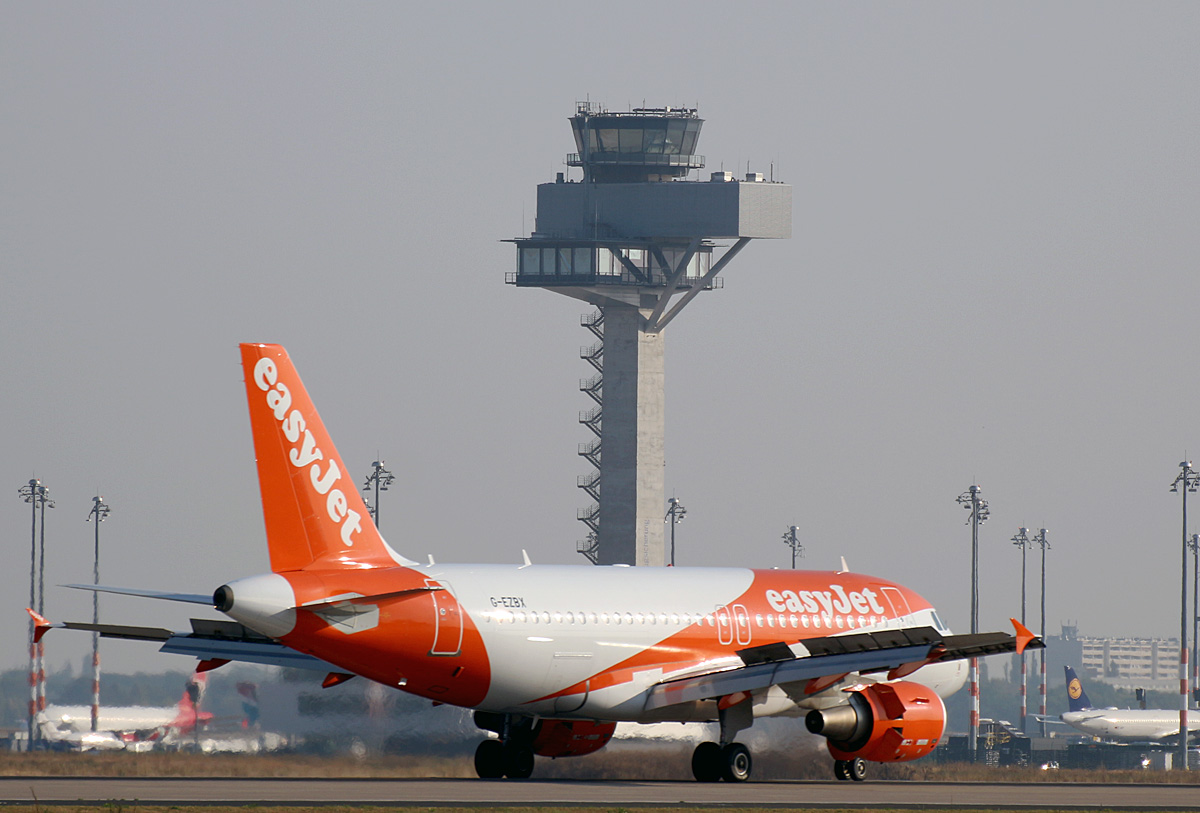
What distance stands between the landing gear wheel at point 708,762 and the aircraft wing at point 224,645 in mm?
7245

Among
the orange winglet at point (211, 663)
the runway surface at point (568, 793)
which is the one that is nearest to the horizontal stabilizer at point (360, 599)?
the runway surface at point (568, 793)

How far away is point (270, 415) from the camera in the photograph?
3334 centimetres

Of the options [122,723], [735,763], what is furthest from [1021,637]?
[122,723]

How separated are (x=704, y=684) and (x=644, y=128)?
267 ft

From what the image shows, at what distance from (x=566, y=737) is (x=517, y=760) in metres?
1.06

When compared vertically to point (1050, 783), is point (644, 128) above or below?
above

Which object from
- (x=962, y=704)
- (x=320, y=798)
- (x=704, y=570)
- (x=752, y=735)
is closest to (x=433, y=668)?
(x=320, y=798)

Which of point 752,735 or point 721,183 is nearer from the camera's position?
point 752,735

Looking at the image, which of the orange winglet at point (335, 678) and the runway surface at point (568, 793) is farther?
the orange winglet at point (335, 678)

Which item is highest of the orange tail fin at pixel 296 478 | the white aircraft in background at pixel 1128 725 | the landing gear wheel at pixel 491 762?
the orange tail fin at pixel 296 478

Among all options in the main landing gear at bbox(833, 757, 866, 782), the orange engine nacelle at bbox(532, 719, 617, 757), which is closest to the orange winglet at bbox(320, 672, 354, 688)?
the orange engine nacelle at bbox(532, 719, 617, 757)

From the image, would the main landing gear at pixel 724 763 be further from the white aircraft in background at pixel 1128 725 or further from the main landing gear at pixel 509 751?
the white aircraft in background at pixel 1128 725

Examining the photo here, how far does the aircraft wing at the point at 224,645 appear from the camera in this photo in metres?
36.5

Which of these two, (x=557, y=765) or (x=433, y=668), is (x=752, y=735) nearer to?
(x=557, y=765)
